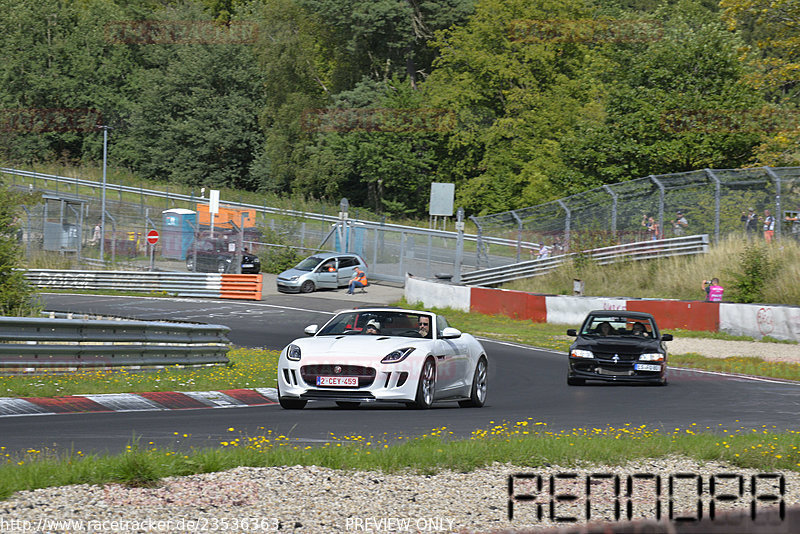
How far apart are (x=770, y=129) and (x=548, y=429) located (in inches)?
1737

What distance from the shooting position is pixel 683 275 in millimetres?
34969

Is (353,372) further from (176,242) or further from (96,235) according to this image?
(96,235)

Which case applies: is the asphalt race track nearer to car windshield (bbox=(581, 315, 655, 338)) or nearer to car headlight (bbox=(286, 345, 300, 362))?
car headlight (bbox=(286, 345, 300, 362))

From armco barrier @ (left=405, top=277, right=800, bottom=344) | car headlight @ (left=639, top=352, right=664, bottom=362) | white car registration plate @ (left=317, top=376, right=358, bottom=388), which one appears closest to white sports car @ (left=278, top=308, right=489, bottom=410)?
white car registration plate @ (left=317, top=376, right=358, bottom=388)

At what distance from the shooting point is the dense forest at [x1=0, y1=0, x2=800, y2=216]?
2133 inches

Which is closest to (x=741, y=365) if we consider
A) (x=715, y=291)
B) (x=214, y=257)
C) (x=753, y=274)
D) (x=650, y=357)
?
(x=650, y=357)

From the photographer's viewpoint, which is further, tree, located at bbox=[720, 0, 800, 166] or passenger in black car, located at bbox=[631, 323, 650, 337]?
tree, located at bbox=[720, 0, 800, 166]

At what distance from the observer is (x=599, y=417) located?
13.6 m

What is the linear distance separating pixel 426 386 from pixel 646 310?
58.3 ft

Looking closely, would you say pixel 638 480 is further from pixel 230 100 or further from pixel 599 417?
pixel 230 100

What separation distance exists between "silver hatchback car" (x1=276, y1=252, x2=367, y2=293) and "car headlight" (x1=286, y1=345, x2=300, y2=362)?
106ft

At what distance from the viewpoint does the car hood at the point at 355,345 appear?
12766 millimetres

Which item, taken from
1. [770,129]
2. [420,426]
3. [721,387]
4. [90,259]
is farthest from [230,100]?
[420,426]

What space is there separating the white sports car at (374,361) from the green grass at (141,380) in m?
2.87
